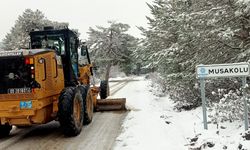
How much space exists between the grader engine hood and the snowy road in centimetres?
145

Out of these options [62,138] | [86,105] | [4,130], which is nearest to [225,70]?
[62,138]

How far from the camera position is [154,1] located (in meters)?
20.7

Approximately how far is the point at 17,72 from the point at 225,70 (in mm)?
5428

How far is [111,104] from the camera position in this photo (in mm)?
17438

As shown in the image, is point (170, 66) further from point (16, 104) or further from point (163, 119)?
point (16, 104)

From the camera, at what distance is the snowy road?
10.4 m

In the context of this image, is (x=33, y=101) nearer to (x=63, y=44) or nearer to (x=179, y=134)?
(x=63, y=44)

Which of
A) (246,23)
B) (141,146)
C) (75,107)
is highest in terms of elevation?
(246,23)

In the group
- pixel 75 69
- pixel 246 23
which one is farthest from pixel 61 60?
pixel 246 23

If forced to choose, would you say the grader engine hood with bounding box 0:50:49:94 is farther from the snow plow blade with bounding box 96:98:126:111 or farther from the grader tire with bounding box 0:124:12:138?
the snow plow blade with bounding box 96:98:126:111

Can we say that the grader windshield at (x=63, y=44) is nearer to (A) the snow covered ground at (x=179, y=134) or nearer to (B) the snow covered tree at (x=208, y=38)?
(A) the snow covered ground at (x=179, y=134)

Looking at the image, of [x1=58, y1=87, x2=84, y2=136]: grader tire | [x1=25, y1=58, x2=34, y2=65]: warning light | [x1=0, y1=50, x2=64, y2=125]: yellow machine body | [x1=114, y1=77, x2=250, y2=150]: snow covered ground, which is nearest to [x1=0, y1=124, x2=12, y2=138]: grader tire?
[x1=0, y1=50, x2=64, y2=125]: yellow machine body

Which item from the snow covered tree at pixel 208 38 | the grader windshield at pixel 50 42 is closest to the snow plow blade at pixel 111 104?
the snow covered tree at pixel 208 38

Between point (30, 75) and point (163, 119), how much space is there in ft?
15.1
